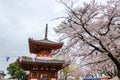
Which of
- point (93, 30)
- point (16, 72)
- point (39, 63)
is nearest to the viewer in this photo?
point (93, 30)

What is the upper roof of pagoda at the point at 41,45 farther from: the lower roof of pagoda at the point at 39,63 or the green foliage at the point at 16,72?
the green foliage at the point at 16,72

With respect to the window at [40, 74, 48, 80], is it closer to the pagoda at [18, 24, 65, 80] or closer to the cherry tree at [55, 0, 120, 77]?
the pagoda at [18, 24, 65, 80]

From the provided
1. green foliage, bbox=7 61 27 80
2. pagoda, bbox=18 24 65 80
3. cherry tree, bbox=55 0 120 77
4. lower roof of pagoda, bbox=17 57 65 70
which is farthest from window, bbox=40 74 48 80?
green foliage, bbox=7 61 27 80

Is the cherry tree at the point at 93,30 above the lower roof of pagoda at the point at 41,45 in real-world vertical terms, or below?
below

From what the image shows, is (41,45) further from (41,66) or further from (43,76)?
(43,76)

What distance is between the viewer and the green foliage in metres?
58.2

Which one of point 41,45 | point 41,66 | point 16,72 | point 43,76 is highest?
point 41,45

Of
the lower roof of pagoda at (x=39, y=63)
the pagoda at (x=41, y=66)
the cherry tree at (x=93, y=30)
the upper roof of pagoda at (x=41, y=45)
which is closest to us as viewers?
the cherry tree at (x=93, y=30)

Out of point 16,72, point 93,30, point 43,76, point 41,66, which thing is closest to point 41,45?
point 41,66

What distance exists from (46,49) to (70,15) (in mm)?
19273

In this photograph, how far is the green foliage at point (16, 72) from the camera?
A: 58.2 m

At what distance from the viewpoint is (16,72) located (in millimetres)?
58969

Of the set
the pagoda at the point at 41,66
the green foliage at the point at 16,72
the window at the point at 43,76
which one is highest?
the green foliage at the point at 16,72

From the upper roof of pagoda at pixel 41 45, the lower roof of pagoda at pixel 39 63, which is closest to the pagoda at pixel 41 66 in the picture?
the lower roof of pagoda at pixel 39 63
